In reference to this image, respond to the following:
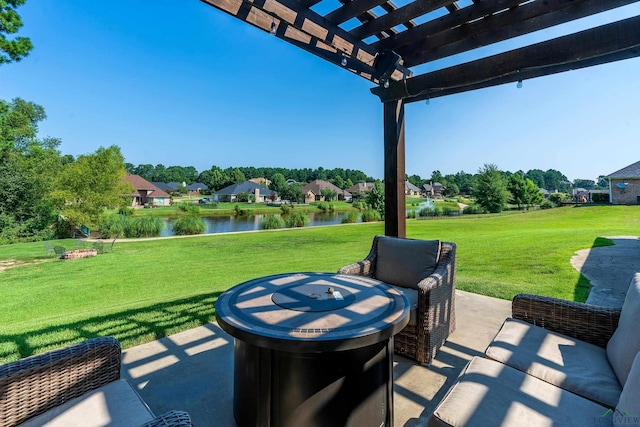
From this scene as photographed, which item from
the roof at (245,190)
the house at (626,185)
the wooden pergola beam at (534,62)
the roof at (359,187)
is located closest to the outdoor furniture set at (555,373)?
the wooden pergola beam at (534,62)

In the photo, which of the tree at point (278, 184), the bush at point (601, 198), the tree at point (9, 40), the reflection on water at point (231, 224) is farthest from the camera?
the tree at point (278, 184)

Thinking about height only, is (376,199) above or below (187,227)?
above

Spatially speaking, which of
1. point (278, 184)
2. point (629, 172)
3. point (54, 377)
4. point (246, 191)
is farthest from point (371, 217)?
point (278, 184)

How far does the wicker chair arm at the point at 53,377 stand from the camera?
1073 millimetres

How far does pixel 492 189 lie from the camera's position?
25.2 m

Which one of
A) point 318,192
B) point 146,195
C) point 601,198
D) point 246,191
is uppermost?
point 246,191

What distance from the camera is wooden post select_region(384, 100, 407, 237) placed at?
307cm

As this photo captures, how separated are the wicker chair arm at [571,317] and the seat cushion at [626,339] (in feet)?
0.41

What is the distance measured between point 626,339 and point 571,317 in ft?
1.40

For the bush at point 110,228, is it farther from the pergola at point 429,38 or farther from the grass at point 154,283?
the pergola at point 429,38

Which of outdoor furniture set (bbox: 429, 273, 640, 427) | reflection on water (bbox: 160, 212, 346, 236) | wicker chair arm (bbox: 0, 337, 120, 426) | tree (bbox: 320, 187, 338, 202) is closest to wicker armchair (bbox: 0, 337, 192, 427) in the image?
wicker chair arm (bbox: 0, 337, 120, 426)

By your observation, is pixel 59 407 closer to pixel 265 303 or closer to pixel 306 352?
pixel 265 303

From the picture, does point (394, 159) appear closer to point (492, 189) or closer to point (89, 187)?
point (89, 187)

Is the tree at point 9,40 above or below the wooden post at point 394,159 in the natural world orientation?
above
